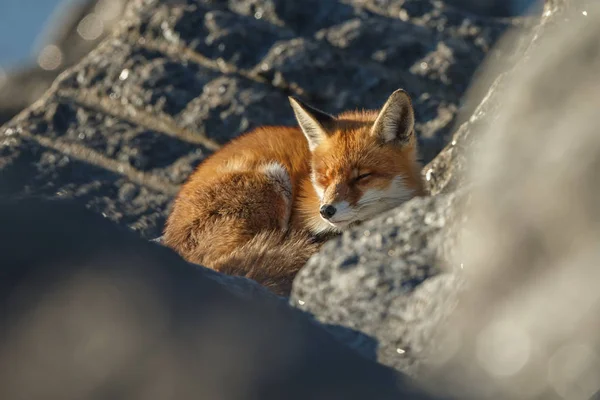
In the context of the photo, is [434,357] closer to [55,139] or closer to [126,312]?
[126,312]

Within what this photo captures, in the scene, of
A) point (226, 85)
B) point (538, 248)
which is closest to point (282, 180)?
point (226, 85)

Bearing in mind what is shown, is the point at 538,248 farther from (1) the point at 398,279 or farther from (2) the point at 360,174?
(2) the point at 360,174

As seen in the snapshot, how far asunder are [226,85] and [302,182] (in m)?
1.87

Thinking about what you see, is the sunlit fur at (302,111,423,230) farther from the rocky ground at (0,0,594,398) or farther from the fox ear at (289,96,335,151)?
the rocky ground at (0,0,594,398)

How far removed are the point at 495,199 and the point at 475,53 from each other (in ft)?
15.8

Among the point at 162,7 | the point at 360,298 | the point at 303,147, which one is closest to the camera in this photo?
the point at 360,298

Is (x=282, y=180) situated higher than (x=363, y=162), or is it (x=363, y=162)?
(x=363, y=162)

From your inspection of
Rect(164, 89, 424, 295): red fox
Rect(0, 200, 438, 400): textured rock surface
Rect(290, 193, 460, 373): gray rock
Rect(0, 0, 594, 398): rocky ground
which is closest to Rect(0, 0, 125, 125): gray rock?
Rect(0, 0, 594, 398): rocky ground

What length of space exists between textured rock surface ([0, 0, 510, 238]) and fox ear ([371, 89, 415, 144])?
1.10m

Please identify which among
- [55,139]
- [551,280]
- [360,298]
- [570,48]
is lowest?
[55,139]

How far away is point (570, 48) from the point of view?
112 inches

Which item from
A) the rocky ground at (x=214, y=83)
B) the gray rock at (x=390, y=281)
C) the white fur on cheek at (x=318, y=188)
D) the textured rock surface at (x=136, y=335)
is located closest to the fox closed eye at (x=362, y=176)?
the white fur on cheek at (x=318, y=188)

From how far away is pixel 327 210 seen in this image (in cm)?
522

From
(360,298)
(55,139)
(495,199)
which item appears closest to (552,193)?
(495,199)
